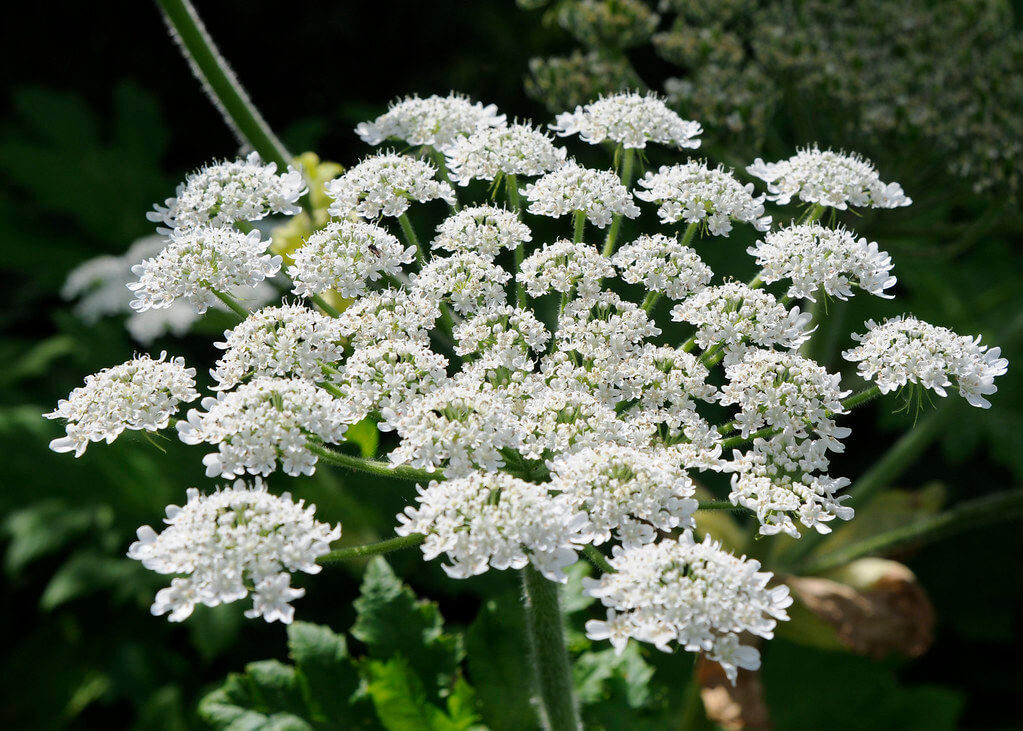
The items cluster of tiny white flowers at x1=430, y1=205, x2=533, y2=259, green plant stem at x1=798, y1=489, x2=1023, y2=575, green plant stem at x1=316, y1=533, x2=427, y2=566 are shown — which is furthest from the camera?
green plant stem at x1=798, y1=489, x2=1023, y2=575

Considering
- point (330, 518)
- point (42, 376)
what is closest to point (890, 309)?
point (330, 518)

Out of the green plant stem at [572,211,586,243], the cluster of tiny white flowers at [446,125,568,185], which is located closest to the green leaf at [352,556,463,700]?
the green plant stem at [572,211,586,243]

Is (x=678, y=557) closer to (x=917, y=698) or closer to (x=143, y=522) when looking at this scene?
(x=917, y=698)

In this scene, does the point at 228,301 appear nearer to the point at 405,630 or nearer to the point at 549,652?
the point at 405,630

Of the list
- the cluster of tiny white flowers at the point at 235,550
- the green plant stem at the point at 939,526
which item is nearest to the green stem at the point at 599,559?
the cluster of tiny white flowers at the point at 235,550

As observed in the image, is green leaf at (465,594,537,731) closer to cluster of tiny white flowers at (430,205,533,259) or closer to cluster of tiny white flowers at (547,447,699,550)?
cluster of tiny white flowers at (547,447,699,550)

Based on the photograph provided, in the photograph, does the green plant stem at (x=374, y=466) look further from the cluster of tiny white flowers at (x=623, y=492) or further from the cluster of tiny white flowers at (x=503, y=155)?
the cluster of tiny white flowers at (x=503, y=155)
